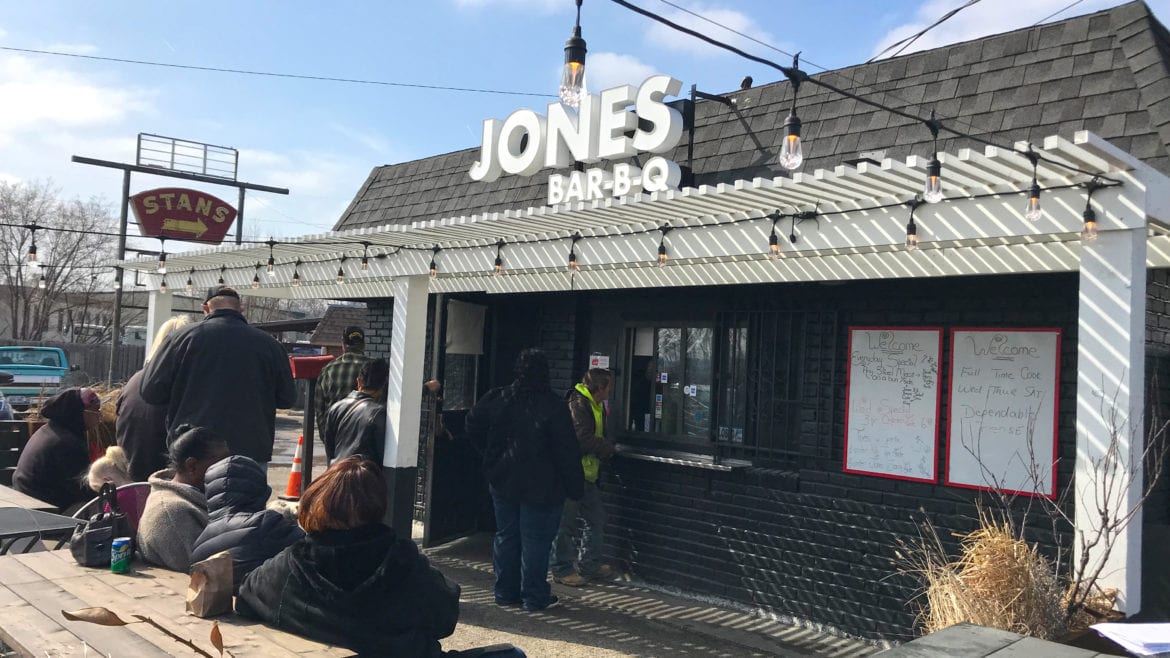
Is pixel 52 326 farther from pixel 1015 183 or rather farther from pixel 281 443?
pixel 1015 183

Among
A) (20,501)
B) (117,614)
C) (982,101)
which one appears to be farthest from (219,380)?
(982,101)

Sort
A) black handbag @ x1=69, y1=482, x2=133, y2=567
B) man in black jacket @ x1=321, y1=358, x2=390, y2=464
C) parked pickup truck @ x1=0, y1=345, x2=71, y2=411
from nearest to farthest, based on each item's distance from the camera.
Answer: black handbag @ x1=69, y1=482, x2=133, y2=567, man in black jacket @ x1=321, y1=358, x2=390, y2=464, parked pickup truck @ x1=0, y1=345, x2=71, y2=411

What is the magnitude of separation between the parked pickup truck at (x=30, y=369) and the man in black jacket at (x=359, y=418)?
13.9 meters

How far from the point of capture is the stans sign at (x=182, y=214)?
12.9 m

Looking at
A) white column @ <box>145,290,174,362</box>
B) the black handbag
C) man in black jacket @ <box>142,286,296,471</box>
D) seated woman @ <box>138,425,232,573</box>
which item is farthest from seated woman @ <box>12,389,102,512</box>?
white column @ <box>145,290,174,362</box>

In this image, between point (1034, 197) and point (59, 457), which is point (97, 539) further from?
point (1034, 197)

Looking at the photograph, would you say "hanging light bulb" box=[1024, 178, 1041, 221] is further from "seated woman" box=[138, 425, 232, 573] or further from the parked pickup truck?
the parked pickup truck

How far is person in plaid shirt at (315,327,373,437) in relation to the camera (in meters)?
7.02

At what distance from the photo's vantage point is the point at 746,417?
6574mm

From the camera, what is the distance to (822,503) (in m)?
6.05

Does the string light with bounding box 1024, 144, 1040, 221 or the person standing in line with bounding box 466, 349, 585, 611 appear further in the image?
the person standing in line with bounding box 466, 349, 585, 611

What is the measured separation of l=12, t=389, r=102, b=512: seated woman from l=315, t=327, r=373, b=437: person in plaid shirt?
5.82ft

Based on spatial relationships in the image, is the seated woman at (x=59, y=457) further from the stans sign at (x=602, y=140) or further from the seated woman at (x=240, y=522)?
the stans sign at (x=602, y=140)

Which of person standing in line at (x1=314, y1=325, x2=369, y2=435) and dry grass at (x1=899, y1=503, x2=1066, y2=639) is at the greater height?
person standing in line at (x1=314, y1=325, x2=369, y2=435)
